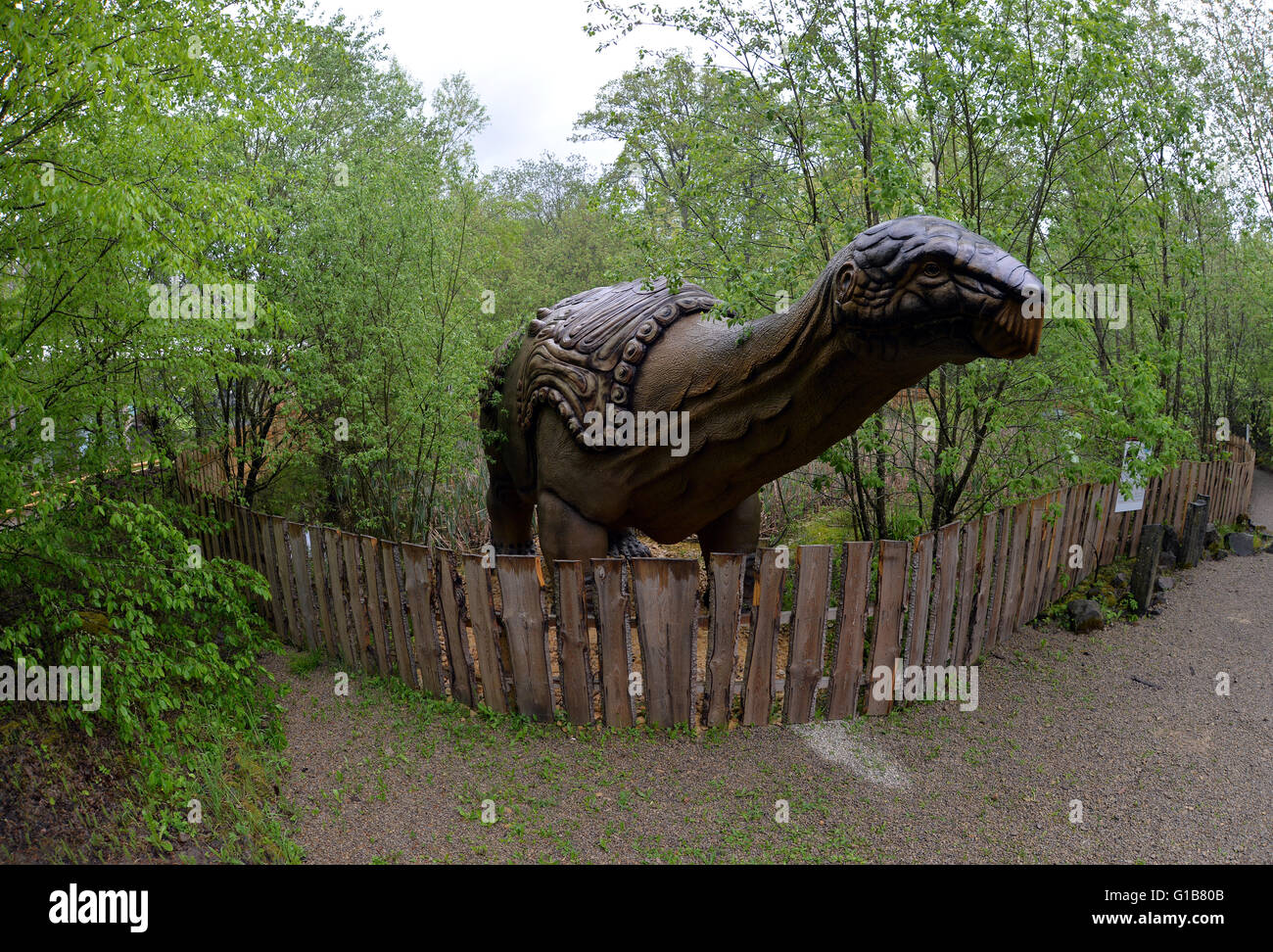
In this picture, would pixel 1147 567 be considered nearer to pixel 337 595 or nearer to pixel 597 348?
pixel 597 348

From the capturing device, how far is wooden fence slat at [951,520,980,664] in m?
4.96

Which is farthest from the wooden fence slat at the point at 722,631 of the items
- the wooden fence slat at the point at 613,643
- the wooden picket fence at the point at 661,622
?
the wooden fence slat at the point at 613,643

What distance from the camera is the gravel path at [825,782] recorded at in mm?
3580

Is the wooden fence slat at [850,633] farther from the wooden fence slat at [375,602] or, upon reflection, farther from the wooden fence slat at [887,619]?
the wooden fence slat at [375,602]

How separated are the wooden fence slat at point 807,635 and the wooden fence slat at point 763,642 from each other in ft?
0.32

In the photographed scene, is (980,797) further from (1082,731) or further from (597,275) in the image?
(597,275)

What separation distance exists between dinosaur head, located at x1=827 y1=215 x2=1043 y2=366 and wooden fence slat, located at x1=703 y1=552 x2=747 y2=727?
158 cm

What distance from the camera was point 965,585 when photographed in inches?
197

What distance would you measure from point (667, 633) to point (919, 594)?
4.81ft

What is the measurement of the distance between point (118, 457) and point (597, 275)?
36.5 ft

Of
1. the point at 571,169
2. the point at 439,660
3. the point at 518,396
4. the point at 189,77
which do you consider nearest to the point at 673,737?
the point at 439,660

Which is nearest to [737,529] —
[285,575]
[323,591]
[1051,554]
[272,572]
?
[323,591]

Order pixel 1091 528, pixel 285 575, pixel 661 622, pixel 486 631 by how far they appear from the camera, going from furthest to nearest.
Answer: pixel 1091 528, pixel 285 575, pixel 486 631, pixel 661 622

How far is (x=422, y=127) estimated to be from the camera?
13969 millimetres
